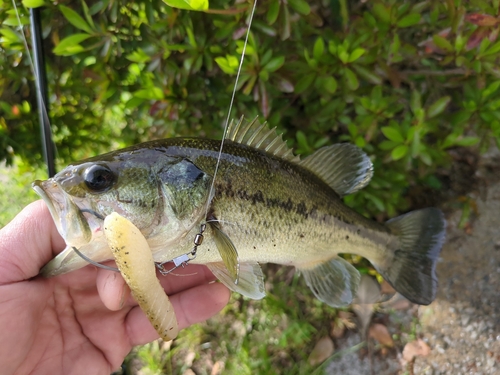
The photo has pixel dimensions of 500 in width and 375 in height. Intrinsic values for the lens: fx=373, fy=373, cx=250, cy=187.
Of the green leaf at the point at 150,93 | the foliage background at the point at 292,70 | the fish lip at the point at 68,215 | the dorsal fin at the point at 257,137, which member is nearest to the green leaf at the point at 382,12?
the foliage background at the point at 292,70

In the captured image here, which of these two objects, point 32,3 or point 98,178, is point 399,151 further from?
point 32,3

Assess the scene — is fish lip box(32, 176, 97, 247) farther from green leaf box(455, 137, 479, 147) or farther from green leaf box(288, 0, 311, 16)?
green leaf box(455, 137, 479, 147)

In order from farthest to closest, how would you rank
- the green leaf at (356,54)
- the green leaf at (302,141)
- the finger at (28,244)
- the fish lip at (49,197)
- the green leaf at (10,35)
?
the green leaf at (302,141) → the green leaf at (10,35) → the green leaf at (356,54) → the finger at (28,244) → the fish lip at (49,197)

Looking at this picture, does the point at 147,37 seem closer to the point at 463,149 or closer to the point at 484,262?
the point at 463,149

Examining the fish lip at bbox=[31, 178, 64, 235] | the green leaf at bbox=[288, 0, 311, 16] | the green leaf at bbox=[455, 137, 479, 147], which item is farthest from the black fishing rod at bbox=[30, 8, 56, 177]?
the green leaf at bbox=[455, 137, 479, 147]

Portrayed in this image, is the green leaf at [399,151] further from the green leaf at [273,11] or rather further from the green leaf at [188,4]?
the green leaf at [188,4]

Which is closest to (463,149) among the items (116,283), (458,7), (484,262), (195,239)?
(484,262)

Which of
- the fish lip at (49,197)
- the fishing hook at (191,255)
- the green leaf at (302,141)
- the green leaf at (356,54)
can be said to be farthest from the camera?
the green leaf at (302,141)
